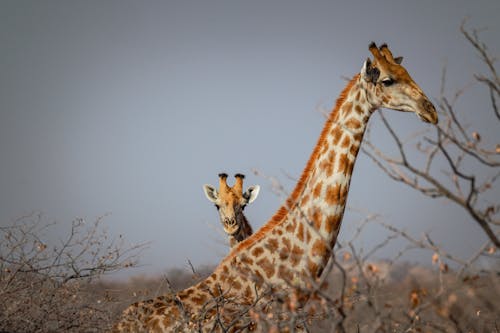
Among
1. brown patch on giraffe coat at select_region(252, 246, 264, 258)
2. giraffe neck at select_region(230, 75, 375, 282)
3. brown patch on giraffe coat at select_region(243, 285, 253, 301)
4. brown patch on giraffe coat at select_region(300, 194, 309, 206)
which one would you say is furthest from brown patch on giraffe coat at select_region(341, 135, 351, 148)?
brown patch on giraffe coat at select_region(243, 285, 253, 301)

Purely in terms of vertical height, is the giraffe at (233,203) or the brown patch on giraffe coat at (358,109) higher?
the giraffe at (233,203)

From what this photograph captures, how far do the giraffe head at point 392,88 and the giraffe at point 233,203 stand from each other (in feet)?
13.5

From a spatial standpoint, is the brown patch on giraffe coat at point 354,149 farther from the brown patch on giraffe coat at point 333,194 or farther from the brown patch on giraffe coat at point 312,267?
the brown patch on giraffe coat at point 312,267

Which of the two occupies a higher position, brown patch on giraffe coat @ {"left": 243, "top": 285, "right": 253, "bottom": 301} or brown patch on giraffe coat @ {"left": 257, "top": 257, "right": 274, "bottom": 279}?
brown patch on giraffe coat @ {"left": 257, "top": 257, "right": 274, "bottom": 279}

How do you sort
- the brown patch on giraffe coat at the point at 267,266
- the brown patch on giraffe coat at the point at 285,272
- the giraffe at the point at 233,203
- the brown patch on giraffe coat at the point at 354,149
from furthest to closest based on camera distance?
1. the giraffe at the point at 233,203
2. the brown patch on giraffe coat at the point at 354,149
3. the brown patch on giraffe coat at the point at 267,266
4. the brown patch on giraffe coat at the point at 285,272

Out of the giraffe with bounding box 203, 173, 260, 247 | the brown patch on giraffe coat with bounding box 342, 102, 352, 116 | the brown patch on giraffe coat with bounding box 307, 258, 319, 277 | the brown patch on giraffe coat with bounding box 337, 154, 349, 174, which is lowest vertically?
the brown patch on giraffe coat with bounding box 307, 258, 319, 277

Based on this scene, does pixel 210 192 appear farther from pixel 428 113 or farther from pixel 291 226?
pixel 428 113

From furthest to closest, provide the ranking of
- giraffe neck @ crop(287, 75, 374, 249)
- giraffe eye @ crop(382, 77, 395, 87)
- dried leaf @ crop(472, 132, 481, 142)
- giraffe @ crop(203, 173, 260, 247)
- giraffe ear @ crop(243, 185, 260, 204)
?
giraffe ear @ crop(243, 185, 260, 204) → giraffe @ crop(203, 173, 260, 247) → giraffe eye @ crop(382, 77, 395, 87) → giraffe neck @ crop(287, 75, 374, 249) → dried leaf @ crop(472, 132, 481, 142)

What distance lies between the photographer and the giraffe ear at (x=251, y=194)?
9.75 meters

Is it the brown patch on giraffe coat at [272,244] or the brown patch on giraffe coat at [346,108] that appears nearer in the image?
the brown patch on giraffe coat at [272,244]

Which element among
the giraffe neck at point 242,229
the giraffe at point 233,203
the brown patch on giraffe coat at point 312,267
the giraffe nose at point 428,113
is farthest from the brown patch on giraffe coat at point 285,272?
the giraffe neck at point 242,229

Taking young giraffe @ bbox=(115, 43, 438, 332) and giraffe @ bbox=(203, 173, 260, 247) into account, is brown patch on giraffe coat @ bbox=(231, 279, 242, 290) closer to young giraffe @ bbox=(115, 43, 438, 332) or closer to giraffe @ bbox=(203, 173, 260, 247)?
young giraffe @ bbox=(115, 43, 438, 332)

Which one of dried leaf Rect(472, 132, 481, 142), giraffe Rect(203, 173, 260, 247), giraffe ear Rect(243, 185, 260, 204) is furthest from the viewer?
giraffe ear Rect(243, 185, 260, 204)

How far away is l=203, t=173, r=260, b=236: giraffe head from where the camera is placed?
8796 millimetres
